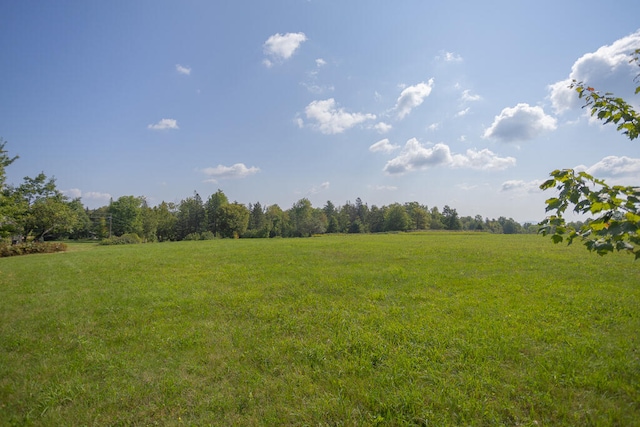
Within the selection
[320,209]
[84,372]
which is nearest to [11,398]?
[84,372]

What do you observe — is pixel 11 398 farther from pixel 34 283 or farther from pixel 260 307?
pixel 34 283

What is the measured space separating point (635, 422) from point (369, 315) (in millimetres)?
4671

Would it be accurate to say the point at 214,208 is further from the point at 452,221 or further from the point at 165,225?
the point at 452,221

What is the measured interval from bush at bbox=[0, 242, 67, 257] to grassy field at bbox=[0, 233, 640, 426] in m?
29.7

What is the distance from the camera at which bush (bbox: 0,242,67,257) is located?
2928cm

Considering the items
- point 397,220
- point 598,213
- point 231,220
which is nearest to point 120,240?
point 231,220

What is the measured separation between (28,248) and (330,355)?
4412 cm

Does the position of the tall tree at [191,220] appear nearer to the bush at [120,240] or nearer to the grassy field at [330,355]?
the bush at [120,240]

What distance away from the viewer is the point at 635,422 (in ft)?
10.5

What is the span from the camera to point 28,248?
104ft

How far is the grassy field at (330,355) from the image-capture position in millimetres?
3650

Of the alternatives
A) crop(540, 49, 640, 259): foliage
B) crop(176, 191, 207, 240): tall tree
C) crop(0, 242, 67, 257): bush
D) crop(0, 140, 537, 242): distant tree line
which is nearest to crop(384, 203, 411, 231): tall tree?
crop(0, 140, 537, 242): distant tree line

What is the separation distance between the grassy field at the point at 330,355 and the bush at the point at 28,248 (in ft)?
97.3

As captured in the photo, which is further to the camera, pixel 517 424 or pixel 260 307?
pixel 260 307
